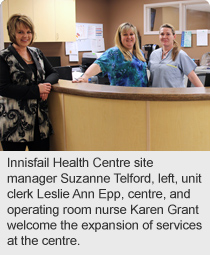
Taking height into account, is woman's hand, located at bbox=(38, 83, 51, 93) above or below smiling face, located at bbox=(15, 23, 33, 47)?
below

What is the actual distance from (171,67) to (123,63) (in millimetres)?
390

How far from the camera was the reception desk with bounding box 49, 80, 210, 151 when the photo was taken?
1.96 meters

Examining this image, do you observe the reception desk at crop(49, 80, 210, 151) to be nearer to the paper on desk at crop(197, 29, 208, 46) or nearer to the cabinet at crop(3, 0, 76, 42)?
the cabinet at crop(3, 0, 76, 42)

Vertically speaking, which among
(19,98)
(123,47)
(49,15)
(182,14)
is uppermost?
(182,14)

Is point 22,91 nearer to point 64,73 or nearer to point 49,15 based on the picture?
point 64,73

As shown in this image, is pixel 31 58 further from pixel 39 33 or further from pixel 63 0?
pixel 63 0

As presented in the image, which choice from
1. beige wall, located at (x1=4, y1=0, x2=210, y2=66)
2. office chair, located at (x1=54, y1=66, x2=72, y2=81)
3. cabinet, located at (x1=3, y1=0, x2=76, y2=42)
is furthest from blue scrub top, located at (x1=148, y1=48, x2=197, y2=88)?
beige wall, located at (x1=4, y1=0, x2=210, y2=66)

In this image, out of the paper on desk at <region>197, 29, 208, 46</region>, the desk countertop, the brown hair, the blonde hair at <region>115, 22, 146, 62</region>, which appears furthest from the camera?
the paper on desk at <region>197, 29, 208, 46</region>

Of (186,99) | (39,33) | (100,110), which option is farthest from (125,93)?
(39,33)

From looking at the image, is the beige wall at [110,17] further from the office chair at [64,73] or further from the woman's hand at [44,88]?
the woman's hand at [44,88]

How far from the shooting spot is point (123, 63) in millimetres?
2600

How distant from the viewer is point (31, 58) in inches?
87.4

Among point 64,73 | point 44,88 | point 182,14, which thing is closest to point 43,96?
point 44,88
